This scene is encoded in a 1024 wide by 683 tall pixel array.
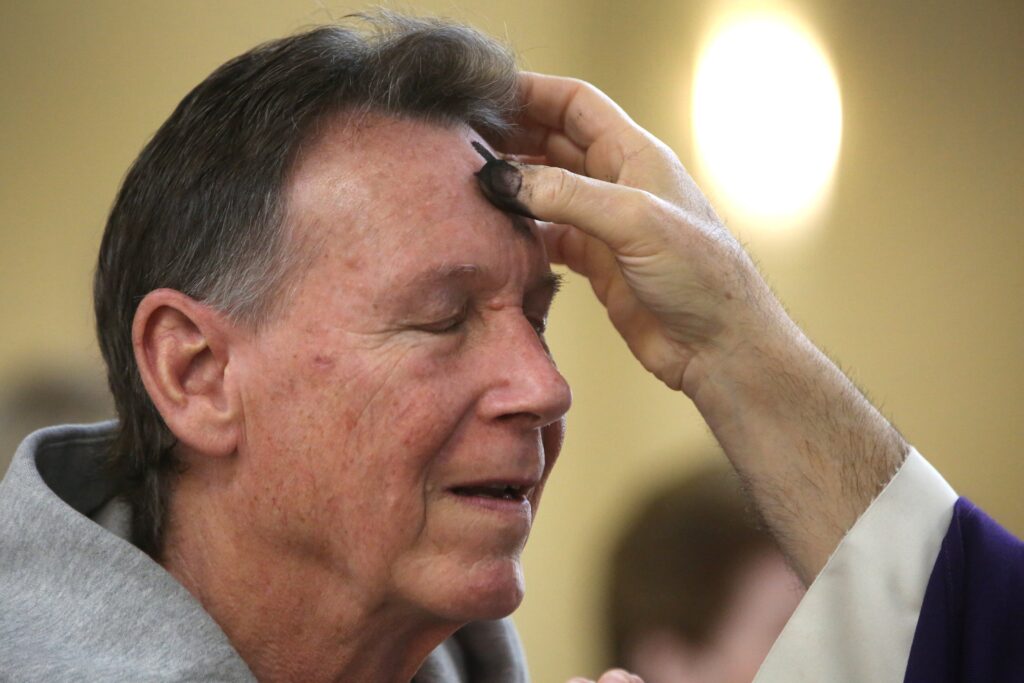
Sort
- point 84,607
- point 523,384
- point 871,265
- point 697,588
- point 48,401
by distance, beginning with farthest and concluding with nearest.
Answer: point 871,265
point 48,401
point 697,588
point 523,384
point 84,607

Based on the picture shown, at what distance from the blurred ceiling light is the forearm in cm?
251

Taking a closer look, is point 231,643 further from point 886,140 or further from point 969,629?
point 886,140

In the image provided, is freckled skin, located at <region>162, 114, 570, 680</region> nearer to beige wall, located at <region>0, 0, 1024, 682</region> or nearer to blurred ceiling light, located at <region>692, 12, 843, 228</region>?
beige wall, located at <region>0, 0, 1024, 682</region>

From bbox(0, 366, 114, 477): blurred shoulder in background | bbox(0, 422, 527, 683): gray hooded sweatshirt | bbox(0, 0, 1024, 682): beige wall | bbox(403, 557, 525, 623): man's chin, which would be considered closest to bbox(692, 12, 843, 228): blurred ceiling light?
bbox(0, 0, 1024, 682): beige wall

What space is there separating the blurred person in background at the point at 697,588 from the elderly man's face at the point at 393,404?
4.18 ft

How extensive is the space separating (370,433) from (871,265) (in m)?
3.07

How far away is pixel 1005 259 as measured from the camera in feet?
13.9

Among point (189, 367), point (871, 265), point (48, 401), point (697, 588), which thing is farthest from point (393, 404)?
point (871, 265)

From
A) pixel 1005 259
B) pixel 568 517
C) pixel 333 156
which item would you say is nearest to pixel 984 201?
pixel 1005 259

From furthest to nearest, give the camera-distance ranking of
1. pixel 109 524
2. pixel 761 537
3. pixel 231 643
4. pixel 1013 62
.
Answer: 1. pixel 1013 62
2. pixel 761 537
3. pixel 109 524
4. pixel 231 643

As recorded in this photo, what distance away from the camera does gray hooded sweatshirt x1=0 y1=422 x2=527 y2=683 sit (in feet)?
4.73

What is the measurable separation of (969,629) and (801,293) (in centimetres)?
276

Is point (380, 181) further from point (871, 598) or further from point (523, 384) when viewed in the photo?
point (871, 598)

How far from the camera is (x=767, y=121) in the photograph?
434cm
